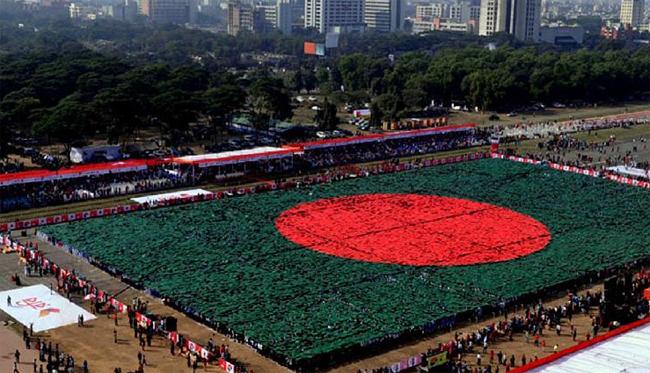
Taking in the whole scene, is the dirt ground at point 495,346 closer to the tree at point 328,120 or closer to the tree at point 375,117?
the tree at point 328,120

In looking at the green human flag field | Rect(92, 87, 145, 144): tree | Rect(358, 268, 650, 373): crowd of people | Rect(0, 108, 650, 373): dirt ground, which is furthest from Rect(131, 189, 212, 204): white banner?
Rect(358, 268, 650, 373): crowd of people

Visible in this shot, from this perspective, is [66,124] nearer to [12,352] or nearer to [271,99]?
[271,99]

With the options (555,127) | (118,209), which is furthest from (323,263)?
(555,127)

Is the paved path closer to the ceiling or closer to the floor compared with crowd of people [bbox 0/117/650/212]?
closer to the floor

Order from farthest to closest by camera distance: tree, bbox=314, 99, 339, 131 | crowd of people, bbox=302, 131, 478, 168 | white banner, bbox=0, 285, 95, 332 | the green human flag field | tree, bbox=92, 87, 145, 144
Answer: tree, bbox=314, 99, 339, 131 → tree, bbox=92, 87, 145, 144 → crowd of people, bbox=302, 131, 478, 168 → the green human flag field → white banner, bbox=0, 285, 95, 332

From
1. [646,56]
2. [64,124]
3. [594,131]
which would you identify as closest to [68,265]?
[64,124]

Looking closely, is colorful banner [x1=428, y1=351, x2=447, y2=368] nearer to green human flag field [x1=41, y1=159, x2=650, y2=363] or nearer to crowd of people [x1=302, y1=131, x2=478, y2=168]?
green human flag field [x1=41, y1=159, x2=650, y2=363]

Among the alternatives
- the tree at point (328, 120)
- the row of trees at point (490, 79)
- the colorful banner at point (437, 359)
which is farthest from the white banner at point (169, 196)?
the row of trees at point (490, 79)
